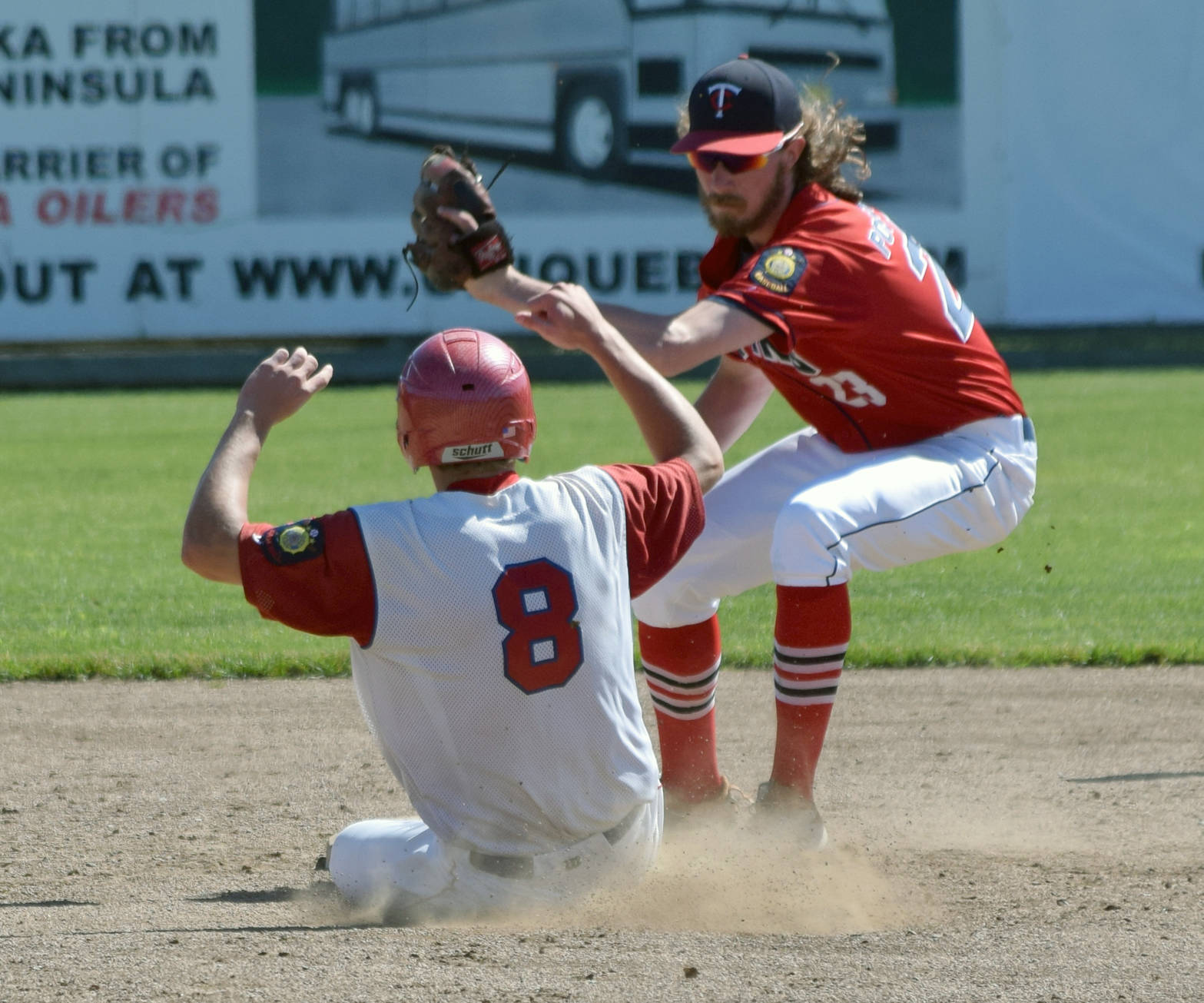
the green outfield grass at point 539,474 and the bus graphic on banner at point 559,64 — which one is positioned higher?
the bus graphic on banner at point 559,64

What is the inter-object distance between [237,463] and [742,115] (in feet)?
6.16

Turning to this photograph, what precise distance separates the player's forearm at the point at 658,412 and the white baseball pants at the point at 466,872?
0.71 metres

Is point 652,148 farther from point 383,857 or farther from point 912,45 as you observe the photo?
point 383,857

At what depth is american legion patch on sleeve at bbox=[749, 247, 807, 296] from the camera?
421cm

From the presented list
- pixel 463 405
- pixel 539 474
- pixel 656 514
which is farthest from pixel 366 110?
pixel 463 405

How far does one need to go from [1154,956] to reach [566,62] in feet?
63.6

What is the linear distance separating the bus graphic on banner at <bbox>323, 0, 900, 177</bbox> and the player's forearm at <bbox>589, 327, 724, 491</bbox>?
1812 cm

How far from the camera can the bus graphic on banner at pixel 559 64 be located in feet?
69.2

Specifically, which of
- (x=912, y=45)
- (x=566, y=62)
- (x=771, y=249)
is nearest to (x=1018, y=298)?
(x=912, y=45)

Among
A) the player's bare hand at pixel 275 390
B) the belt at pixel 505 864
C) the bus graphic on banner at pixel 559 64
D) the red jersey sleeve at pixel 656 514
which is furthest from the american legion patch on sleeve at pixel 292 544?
the bus graphic on banner at pixel 559 64

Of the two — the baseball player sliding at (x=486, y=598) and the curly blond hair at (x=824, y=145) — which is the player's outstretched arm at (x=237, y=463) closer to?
the baseball player sliding at (x=486, y=598)

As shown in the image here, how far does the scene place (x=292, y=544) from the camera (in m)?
3.03

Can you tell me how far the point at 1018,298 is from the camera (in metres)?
21.8

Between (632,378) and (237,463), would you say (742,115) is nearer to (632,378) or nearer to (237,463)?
(632,378)
